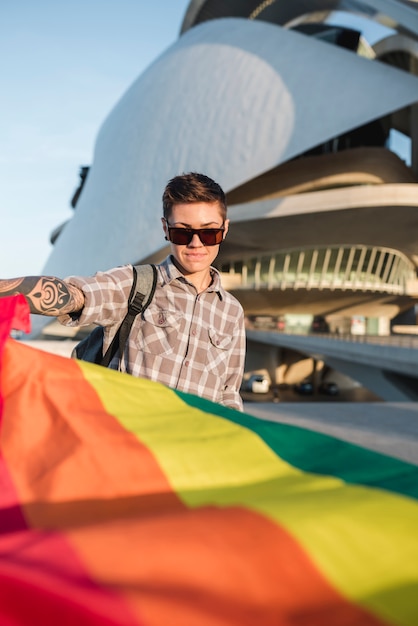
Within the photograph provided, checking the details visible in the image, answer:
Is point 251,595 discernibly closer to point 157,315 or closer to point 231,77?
point 157,315

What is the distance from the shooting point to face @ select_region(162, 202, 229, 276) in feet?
6.36

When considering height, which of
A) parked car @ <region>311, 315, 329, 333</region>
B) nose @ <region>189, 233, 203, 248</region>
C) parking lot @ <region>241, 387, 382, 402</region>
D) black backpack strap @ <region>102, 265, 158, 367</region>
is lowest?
parking lot @ <region>241, 387, 382, 402</region>

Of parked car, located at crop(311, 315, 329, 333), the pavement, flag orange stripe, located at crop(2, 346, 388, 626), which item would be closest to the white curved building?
parked car, located at crop(311, 315, 329, 333)

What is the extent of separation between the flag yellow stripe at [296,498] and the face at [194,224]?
65 centimetres

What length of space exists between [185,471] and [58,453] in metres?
0.30

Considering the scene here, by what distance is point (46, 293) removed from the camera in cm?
168

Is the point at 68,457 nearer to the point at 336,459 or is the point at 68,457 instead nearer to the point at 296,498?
the point at 296,498

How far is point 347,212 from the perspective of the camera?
20141 millimetres

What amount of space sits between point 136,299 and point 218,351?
1.42 feet

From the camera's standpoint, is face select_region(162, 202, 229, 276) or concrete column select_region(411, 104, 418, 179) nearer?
face select_region(162, 202, 229, 276)

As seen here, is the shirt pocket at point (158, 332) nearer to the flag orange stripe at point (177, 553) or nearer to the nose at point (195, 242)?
the nose at point (195, 242)

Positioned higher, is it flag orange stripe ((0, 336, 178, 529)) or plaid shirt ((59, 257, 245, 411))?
plaid shirt ((59, 257, 245, 411))

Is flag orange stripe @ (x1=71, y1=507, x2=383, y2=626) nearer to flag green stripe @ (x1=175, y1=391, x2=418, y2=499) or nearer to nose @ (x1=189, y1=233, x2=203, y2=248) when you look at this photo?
flag green stripe @ (x1=175, y1=391, x2=418, y2=499)

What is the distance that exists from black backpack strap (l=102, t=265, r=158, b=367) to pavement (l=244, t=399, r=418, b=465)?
196cm
